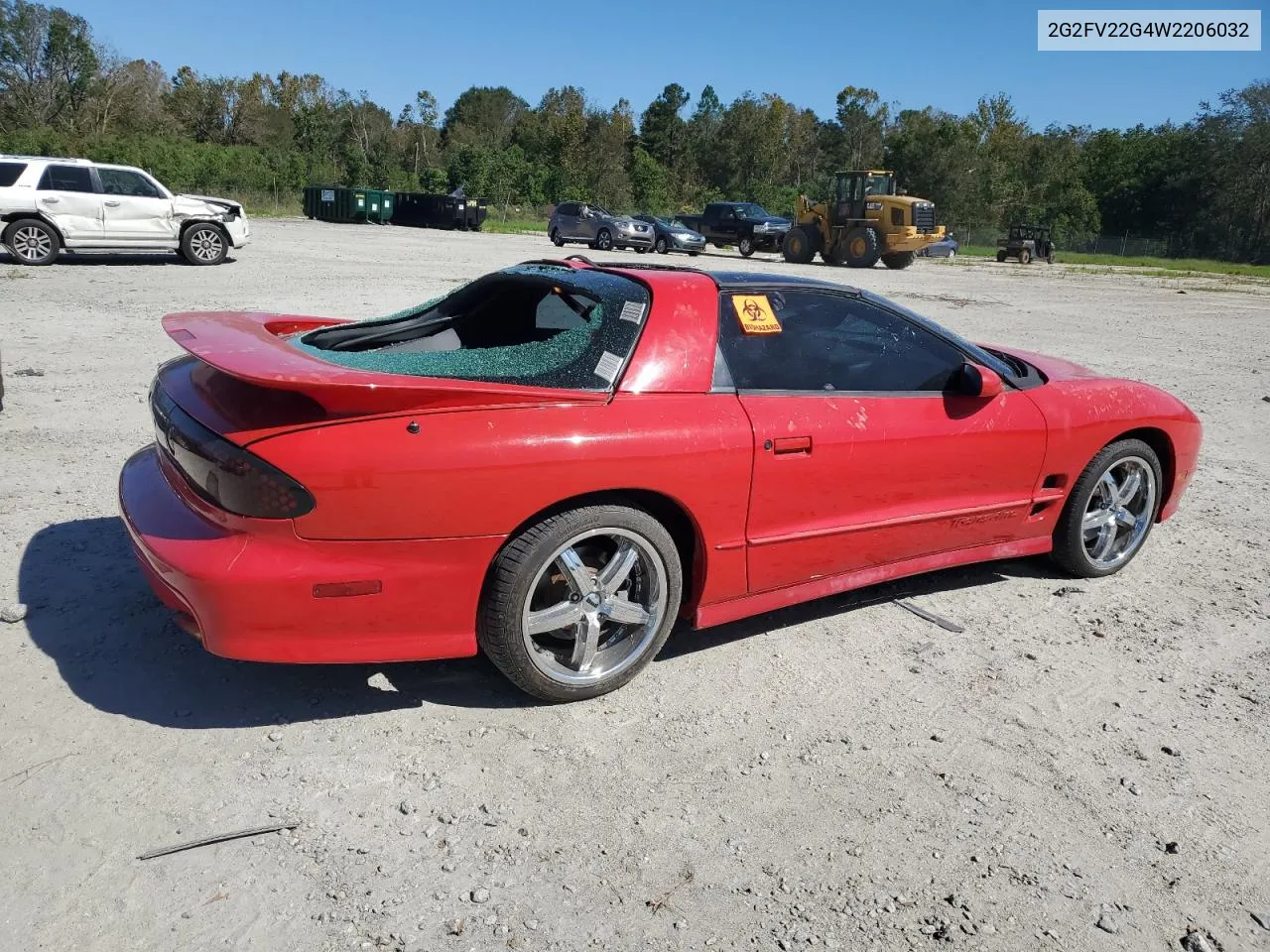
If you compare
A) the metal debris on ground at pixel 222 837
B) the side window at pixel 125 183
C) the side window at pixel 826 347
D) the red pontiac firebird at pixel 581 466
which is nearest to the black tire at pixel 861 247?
the side window at pixel 125 183

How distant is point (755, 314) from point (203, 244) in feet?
53.1

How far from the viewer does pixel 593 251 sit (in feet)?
101

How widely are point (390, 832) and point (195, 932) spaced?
519 millimetres

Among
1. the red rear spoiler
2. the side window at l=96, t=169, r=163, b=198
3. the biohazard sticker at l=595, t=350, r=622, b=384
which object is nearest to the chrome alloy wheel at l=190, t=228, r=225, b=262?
the side window at l=96, t=169, r=163, b=198

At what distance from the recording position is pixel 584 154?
2916 inches

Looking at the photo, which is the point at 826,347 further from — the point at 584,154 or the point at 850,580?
the point at 584,154

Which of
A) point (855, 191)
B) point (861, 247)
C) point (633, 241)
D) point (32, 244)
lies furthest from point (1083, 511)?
point (633, 241)

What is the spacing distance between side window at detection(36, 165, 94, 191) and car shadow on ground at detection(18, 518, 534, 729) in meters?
14.5

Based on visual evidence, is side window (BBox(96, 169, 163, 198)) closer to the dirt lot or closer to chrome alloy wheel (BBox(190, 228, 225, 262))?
chrome alloy wheel (BBox(190, 228, 225, 262))

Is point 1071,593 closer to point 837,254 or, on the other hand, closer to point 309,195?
point 837,254

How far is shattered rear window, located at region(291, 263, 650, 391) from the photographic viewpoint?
325cm

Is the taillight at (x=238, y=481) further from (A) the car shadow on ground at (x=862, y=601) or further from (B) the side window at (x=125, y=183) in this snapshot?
(B) the side window at (x=125, y=183)

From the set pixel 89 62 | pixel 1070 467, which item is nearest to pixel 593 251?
pixel 1070 467

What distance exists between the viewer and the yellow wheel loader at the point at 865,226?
94.3 ft
